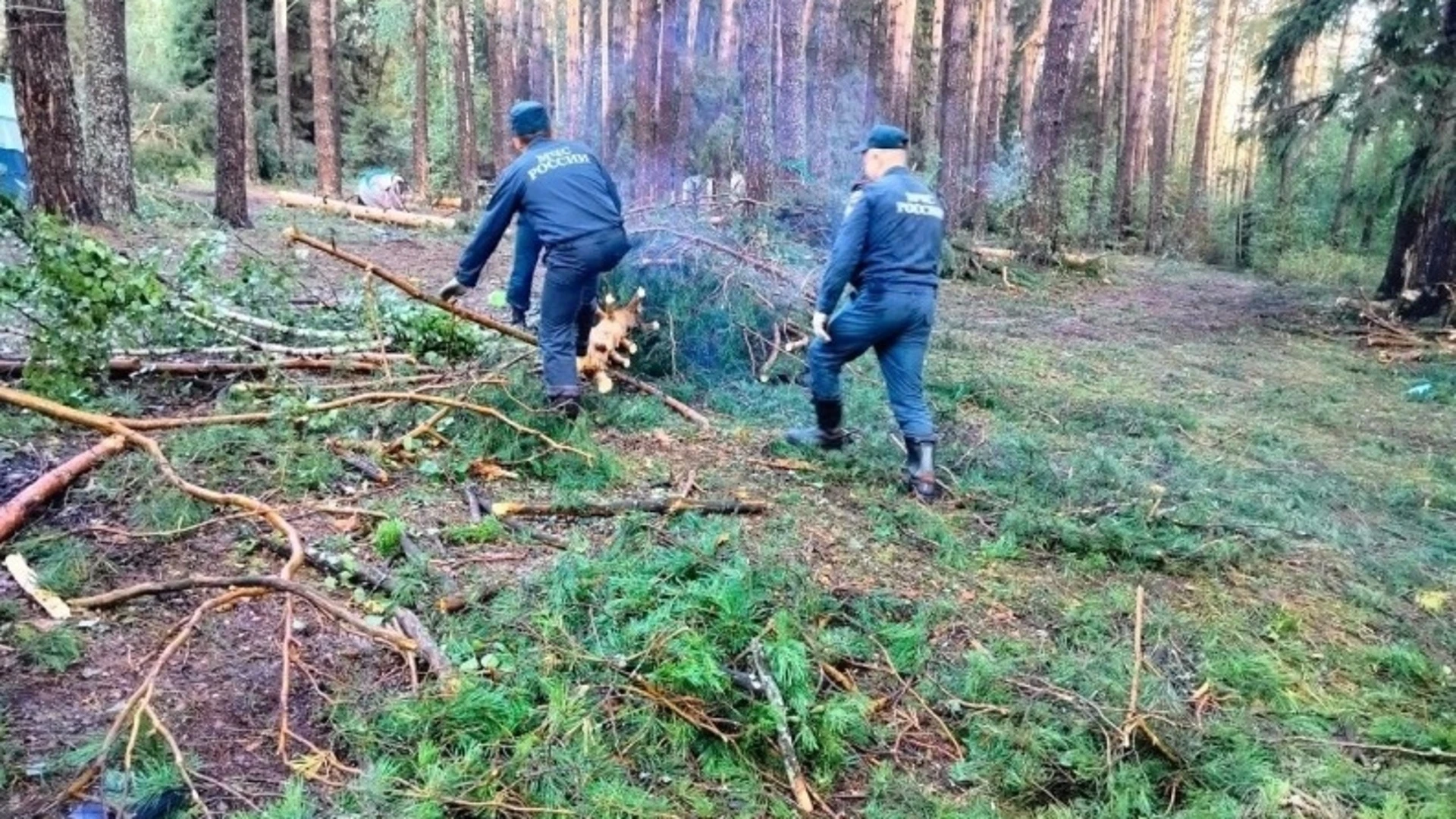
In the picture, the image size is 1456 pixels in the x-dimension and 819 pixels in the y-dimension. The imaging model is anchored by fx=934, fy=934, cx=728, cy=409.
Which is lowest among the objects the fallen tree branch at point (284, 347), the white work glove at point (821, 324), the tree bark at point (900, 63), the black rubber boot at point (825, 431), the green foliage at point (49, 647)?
the green foliage at point (49, 647)

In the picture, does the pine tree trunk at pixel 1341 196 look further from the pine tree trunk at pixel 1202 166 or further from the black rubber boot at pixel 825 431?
→ the black rubber boot at pixel 825 431

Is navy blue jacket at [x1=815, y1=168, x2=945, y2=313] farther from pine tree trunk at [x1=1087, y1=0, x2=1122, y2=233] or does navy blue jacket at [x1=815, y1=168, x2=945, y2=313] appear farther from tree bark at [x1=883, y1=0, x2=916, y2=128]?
pine tree trunk at [x1=1087, y1=0, x2=1122, y2=233]

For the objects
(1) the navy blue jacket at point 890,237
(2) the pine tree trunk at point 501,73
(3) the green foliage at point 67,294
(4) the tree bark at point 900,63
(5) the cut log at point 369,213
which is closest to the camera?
(3) the green foliage at point 67,294

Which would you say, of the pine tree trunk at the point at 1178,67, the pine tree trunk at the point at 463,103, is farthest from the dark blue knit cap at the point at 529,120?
the pine tree trunk at the point at 1178,67

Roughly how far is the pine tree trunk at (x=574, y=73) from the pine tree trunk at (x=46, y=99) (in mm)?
18843

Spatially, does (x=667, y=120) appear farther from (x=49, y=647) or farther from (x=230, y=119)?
(x=49, y=647)

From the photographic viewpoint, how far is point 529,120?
545 centimetres

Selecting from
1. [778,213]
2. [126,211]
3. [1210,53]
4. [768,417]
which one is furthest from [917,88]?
[768,417]

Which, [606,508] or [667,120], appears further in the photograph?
[667,120]

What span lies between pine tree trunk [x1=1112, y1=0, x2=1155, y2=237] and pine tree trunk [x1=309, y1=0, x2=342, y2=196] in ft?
60.5

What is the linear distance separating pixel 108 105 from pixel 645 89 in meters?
9.29

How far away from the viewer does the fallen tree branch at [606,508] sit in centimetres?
428

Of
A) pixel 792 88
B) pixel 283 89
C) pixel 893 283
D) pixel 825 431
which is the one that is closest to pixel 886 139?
pixel 893 283

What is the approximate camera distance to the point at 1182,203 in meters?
27.2
